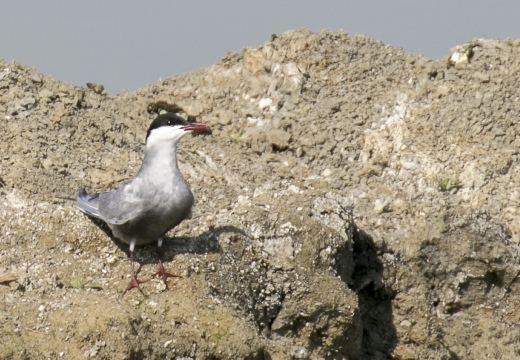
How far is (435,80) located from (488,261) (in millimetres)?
2419

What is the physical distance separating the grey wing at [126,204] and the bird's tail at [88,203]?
80 millimetres

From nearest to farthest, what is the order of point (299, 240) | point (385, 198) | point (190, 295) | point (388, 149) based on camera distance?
point (190, 295)
point (299, 240)
point (385, 198)
point (388, 149)

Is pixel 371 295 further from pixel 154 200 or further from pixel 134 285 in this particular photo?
pixel 134 285

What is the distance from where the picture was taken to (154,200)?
7.88m

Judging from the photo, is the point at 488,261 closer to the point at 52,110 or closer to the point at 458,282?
the point at 458,282

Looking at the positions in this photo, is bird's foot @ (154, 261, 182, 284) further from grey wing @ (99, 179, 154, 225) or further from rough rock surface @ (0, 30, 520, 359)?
grey wing @ (99, 179, 154, 225)

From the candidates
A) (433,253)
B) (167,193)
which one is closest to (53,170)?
(167,193)

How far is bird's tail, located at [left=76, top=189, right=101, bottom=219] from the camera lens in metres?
8.19

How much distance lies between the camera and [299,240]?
849 centimetres

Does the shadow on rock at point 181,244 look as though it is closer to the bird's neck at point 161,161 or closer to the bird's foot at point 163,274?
the bird's foot at point 163,274

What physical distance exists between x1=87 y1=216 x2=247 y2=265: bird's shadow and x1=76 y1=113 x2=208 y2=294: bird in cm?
10

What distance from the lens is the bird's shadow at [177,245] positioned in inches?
320

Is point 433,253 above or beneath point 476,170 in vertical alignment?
beneath

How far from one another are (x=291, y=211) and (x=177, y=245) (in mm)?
1006
